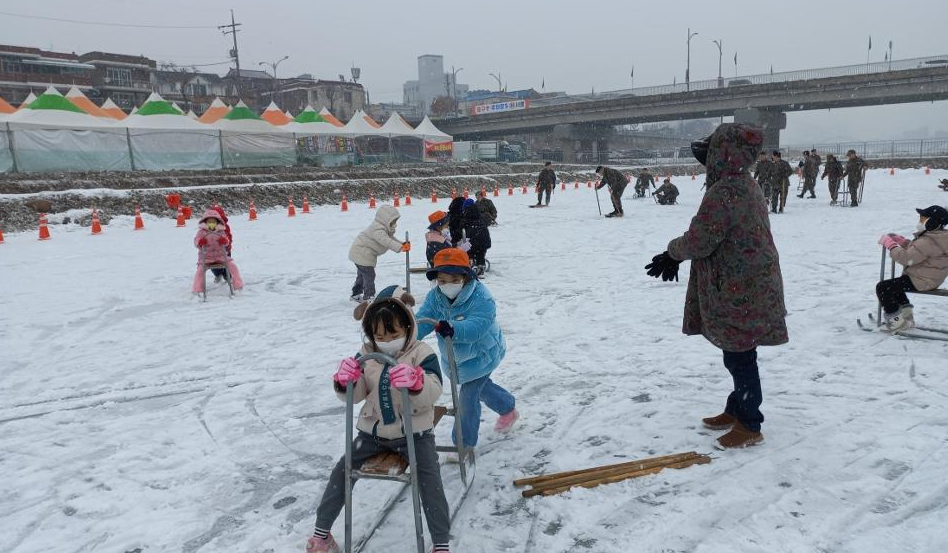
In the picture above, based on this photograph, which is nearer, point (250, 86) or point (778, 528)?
point (778, 528)

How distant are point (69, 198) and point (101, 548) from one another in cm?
1973

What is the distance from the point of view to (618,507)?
3.44 m

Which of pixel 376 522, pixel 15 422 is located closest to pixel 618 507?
pixel 376 522

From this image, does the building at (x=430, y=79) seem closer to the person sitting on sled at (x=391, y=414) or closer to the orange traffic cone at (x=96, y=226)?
the orange traffic cone at (x=96, y=226)

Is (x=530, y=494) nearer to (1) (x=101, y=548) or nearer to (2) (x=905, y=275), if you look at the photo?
(1) (x=101, y=548)

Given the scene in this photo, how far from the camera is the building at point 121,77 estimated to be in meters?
64.6

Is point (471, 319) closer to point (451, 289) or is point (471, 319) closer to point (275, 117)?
point (451, 289)

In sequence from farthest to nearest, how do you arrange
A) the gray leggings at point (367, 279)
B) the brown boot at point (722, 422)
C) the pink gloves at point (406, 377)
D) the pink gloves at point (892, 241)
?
the gray leggings at point (367, 279)
the pink gloves at point (892, 241)
the brown boot at point (722, 422)
the pink gloves at point (406, 377)

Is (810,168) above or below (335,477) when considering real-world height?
above

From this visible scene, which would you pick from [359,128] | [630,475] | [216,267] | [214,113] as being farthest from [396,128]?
[630,475]

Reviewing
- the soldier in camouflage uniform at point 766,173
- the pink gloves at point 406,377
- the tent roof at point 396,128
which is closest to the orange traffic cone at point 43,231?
the pink gloves at point 406,377

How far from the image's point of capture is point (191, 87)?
80062 millimetres

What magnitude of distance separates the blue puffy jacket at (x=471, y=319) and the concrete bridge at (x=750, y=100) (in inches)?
2122

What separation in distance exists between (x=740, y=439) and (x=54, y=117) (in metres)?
27.1
